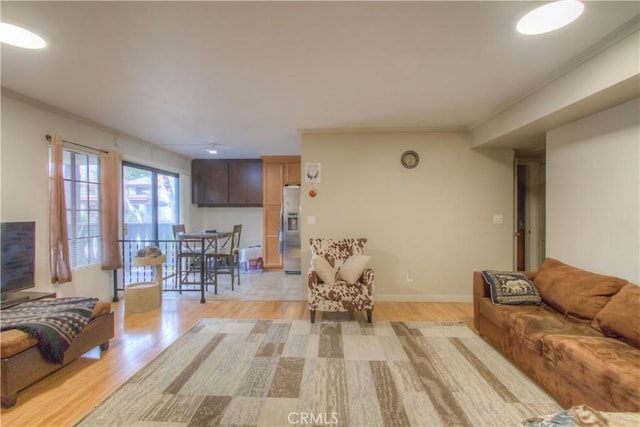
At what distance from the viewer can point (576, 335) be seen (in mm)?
2078

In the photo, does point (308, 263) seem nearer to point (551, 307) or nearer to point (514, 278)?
point (514, 278)

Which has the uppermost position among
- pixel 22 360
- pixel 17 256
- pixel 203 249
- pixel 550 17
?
pixel 550 17

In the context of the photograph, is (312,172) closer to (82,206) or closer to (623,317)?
(82,206)

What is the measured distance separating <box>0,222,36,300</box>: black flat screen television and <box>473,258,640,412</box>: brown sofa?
4388mm

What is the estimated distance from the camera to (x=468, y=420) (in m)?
1.82

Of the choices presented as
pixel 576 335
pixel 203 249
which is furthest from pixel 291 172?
pixel 576 335

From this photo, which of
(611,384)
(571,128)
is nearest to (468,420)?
(611,384)

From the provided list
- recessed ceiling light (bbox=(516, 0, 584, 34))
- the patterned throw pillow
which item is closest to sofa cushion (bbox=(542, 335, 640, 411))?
the patterned throw pillow

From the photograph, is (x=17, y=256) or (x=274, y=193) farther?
(x=274, y=193)

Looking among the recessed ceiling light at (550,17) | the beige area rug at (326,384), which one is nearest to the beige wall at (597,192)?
the recessed ceiling light at (550,17)

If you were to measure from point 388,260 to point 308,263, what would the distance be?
3.76 feet

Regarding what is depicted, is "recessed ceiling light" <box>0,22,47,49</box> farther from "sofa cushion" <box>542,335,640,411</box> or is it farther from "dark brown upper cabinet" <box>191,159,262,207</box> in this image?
"dark brown upper cabinet" <box>191,159,262,207</box>

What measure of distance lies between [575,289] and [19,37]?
14.6 ft

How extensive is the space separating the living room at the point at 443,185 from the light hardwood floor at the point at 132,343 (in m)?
0.29
